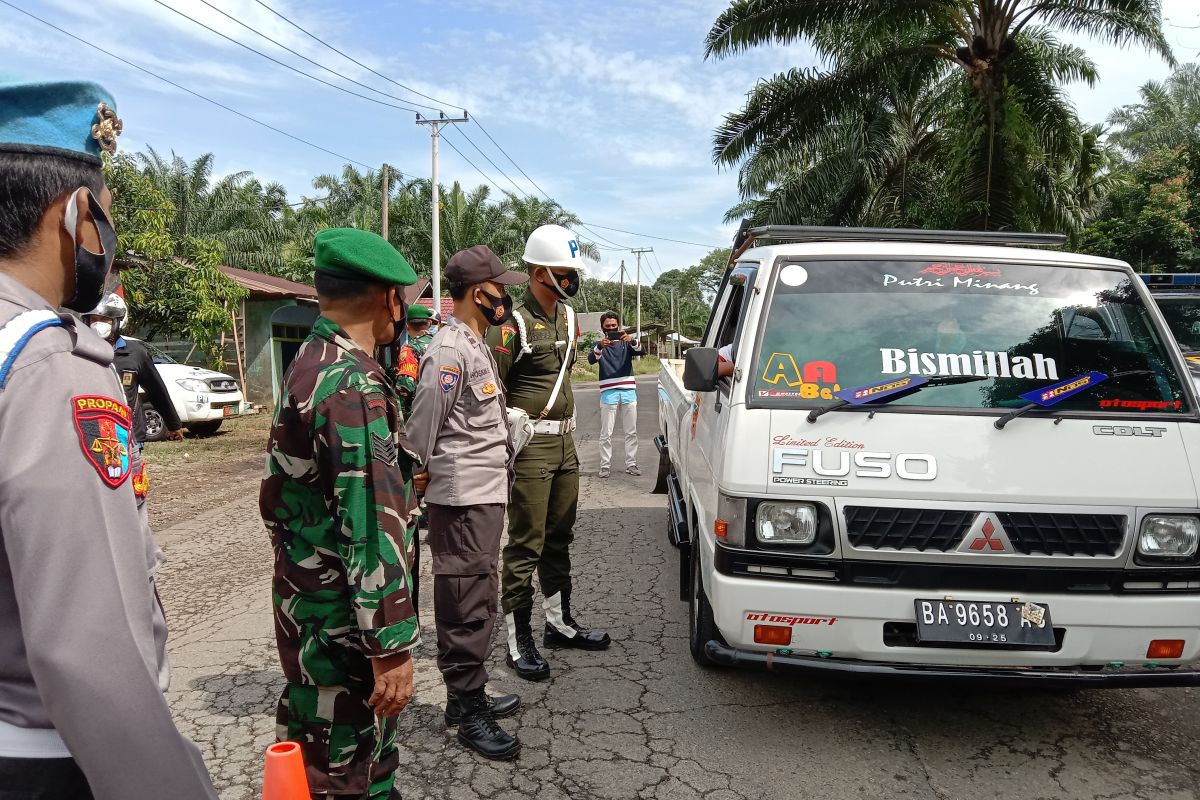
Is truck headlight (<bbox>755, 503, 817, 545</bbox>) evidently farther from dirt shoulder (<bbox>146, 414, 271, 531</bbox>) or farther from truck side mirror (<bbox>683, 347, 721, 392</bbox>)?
dirt shoulder (<bbox>146, 414, 271, 531</bbox>)

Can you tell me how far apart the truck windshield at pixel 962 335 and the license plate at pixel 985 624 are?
2.51 feet

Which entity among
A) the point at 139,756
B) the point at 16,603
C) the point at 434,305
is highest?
the point at 434,305

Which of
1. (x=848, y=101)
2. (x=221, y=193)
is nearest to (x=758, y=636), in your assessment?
(x=848, y=101)

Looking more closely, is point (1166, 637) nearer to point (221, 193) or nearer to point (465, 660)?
point (465, 660)

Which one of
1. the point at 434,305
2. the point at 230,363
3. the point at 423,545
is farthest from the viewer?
the point at 434,305

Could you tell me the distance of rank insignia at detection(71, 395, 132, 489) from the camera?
105 centimetres

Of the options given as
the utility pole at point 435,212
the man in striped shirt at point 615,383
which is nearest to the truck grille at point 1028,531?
the man in striped shirt at point 615,383

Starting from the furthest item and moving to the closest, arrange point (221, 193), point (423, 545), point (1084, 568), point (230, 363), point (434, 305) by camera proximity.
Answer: point (221, 193) → point (434, 305) → point (230, 363) → point (423, 545) → point (1084, 568)

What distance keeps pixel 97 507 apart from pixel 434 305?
25.1 m

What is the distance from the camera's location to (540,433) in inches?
155

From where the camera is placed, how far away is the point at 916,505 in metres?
2.94

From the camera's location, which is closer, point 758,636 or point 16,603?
point 16,603

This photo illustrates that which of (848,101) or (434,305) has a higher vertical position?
(848,101)

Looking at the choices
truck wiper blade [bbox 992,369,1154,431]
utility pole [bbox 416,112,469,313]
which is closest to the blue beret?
truck wiper blade [bbox 992,369,1154,431]
